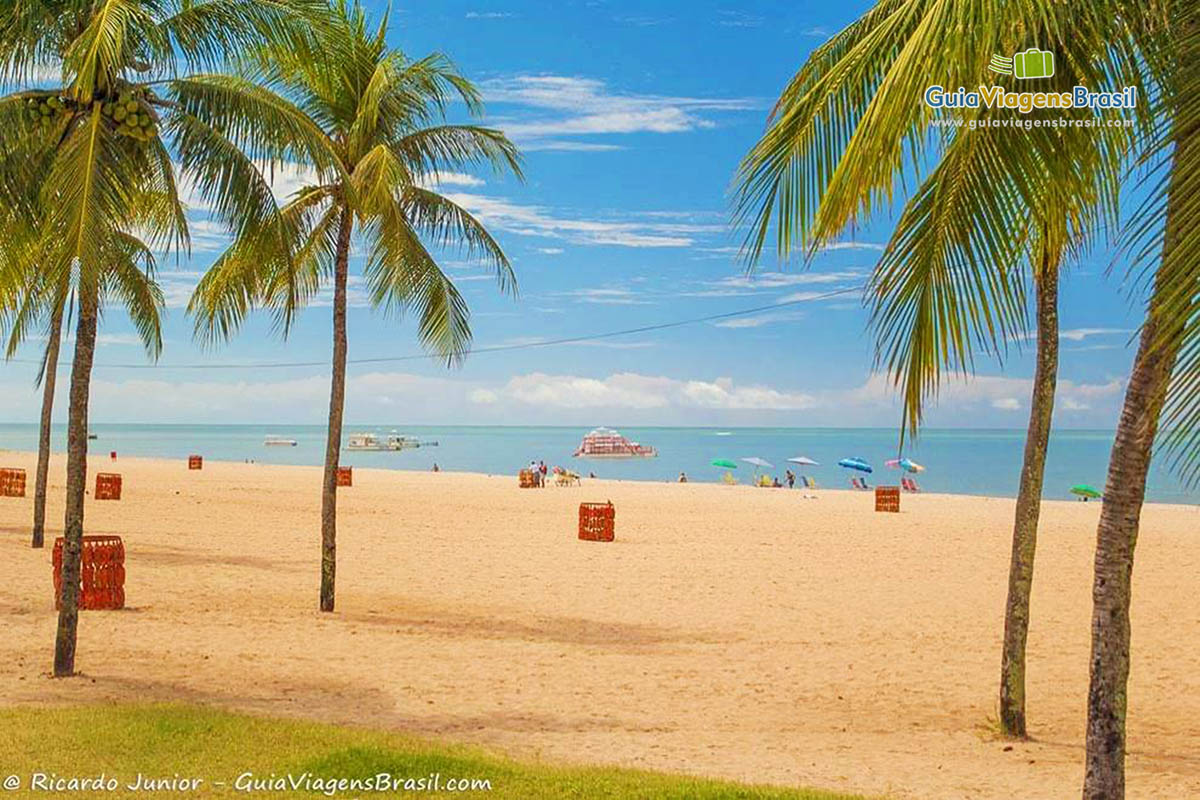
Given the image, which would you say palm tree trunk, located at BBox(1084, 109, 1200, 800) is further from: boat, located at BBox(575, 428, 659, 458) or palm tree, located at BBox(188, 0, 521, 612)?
boat, located at BBox(575, 428, 659, 458)

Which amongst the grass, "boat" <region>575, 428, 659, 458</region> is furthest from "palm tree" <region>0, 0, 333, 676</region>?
"boat" <region>575, 428, 659, 458</region>

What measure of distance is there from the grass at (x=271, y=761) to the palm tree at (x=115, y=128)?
256cm

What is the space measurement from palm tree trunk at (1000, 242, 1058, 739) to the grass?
9.77 ft

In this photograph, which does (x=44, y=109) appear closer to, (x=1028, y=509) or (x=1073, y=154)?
(x=1073, y=154)

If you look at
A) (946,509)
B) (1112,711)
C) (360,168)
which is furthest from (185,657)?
(946,509)

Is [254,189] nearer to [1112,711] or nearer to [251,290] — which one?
[251,290]

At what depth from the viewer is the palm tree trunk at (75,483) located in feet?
29.0

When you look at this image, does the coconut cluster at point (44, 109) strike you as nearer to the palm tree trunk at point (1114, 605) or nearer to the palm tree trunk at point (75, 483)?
the palm tree trunk at point (75, 483)

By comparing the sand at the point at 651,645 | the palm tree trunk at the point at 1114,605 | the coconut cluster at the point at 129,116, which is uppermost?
the coconut cluster at the point at 129,116

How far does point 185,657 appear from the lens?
33.7ft

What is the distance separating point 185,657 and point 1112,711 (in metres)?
8.54

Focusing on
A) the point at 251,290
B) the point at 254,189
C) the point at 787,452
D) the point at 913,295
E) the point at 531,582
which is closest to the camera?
the point at 913,295

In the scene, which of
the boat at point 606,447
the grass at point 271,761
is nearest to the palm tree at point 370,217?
the grass at point 271,761

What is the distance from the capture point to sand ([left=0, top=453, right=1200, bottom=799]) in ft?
26.0
